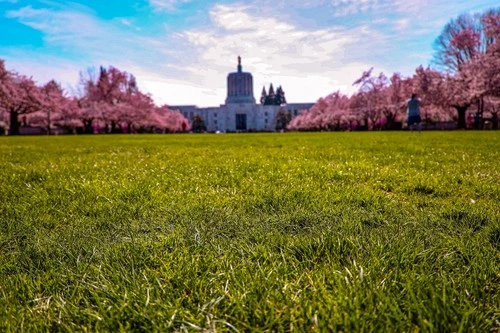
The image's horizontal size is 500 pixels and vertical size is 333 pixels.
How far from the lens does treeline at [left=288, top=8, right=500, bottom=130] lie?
33250mm

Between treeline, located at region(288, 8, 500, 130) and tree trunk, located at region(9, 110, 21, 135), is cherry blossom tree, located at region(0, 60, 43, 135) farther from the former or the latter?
treeline, located at region(288, 8, 500, 130)

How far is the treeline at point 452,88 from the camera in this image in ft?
109

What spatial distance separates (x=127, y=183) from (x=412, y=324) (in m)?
3.93

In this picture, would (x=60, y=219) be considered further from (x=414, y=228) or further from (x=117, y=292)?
(x=414, y=228)

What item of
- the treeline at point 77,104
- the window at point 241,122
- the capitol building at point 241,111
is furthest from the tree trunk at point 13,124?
the window at point 241,122

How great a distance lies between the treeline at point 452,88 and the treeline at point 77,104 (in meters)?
46.3

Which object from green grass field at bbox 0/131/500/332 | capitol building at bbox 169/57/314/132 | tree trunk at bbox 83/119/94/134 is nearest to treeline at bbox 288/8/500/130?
green grass field at bbox 0/131/500/332

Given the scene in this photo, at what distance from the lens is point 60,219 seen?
2996mm

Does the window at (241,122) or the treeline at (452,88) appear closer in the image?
the treeline at (452,88)

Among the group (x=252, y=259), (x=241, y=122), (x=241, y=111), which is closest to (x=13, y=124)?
(x=252, y=259)

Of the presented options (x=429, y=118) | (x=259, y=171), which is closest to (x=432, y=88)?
(x=429, y=118)

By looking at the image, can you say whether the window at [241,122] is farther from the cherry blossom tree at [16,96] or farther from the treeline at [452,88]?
the cherry blossom tree at [16,96]

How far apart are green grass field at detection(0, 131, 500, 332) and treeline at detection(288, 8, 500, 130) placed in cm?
3666

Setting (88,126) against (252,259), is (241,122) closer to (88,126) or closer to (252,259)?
(88,126)
